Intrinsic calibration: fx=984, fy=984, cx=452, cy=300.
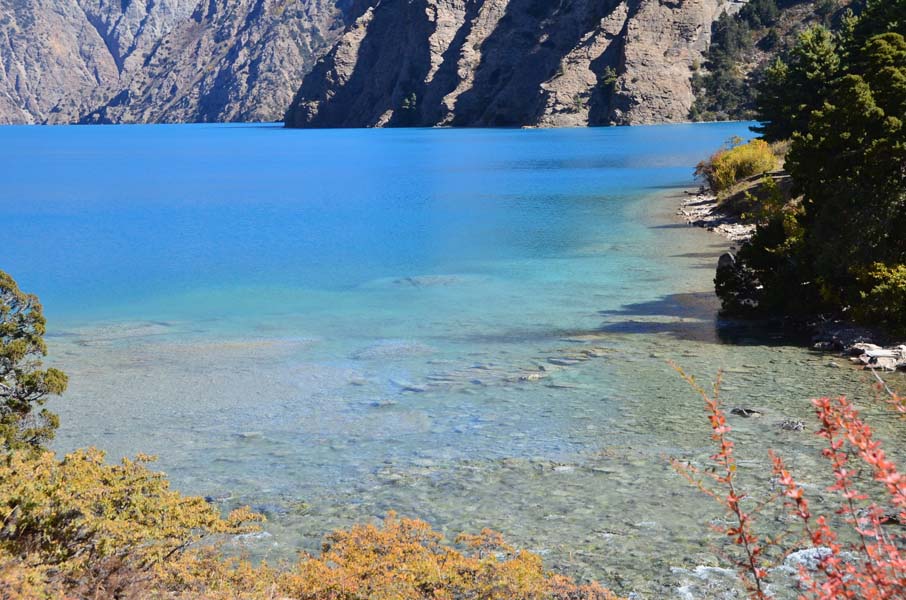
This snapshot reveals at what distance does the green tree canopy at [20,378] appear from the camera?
39.3ft

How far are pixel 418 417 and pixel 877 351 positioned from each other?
28.7ft

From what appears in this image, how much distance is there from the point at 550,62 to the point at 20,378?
165504mm

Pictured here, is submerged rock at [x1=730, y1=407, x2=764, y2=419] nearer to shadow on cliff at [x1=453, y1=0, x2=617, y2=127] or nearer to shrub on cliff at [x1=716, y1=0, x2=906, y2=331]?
shrub on cliff at [x1=716, y1=0, x2=906, y2=331]

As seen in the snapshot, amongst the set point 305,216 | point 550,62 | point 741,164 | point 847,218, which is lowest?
point 305,216

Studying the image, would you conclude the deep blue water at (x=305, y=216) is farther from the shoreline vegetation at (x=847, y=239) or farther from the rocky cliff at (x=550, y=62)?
the rocky cliff at (x=550, y=62)

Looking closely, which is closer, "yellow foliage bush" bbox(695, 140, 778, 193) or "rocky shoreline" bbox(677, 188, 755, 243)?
"rocky shoreline" bbox(677, 188, 755, 243)

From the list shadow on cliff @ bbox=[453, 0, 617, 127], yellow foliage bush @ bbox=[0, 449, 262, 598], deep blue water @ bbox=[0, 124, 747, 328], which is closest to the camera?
yellow foliage bush @ bbox=[0, 449, 262, 598]

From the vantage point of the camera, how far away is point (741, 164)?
151 ft

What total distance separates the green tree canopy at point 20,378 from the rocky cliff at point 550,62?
15047 cm

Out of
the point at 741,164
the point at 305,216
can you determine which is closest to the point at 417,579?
the point at 741,164

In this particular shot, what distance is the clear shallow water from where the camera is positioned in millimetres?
12211

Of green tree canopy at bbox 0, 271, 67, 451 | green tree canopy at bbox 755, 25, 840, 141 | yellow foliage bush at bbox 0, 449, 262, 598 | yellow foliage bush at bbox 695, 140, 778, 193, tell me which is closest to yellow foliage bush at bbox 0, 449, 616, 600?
yellow foliage bush at bbox 0, 449, 262, 598

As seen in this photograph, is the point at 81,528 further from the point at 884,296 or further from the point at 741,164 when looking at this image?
the point at 741,164

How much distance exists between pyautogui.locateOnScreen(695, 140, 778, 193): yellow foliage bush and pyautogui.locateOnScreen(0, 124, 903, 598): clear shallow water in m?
2.92
